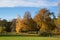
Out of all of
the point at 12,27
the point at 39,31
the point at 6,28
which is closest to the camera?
the point at 39,31

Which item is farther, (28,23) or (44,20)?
(44,20)

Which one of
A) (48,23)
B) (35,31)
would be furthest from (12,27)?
(48,23)

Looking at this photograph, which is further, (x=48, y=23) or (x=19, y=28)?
(x=19, y=28)

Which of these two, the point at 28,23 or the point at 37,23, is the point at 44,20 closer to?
the point at 37,23

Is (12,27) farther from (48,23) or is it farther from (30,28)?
(48,23)

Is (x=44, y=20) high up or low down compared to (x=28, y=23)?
up

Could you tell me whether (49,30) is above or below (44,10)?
below

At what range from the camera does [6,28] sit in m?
65.5

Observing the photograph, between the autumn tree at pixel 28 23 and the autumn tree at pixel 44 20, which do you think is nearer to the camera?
the autumn tree at pixel 44 20

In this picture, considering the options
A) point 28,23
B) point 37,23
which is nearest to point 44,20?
point 37,23

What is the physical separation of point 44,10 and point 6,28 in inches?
537

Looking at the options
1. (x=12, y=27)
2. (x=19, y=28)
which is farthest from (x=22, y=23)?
(x=12, y=27)

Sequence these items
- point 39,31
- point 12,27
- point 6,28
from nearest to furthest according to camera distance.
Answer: point 39,31, point 6,28, point 12,27

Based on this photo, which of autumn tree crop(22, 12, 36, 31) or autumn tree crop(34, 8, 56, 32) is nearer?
autumn tree crop(34, 8, 56, 32)
